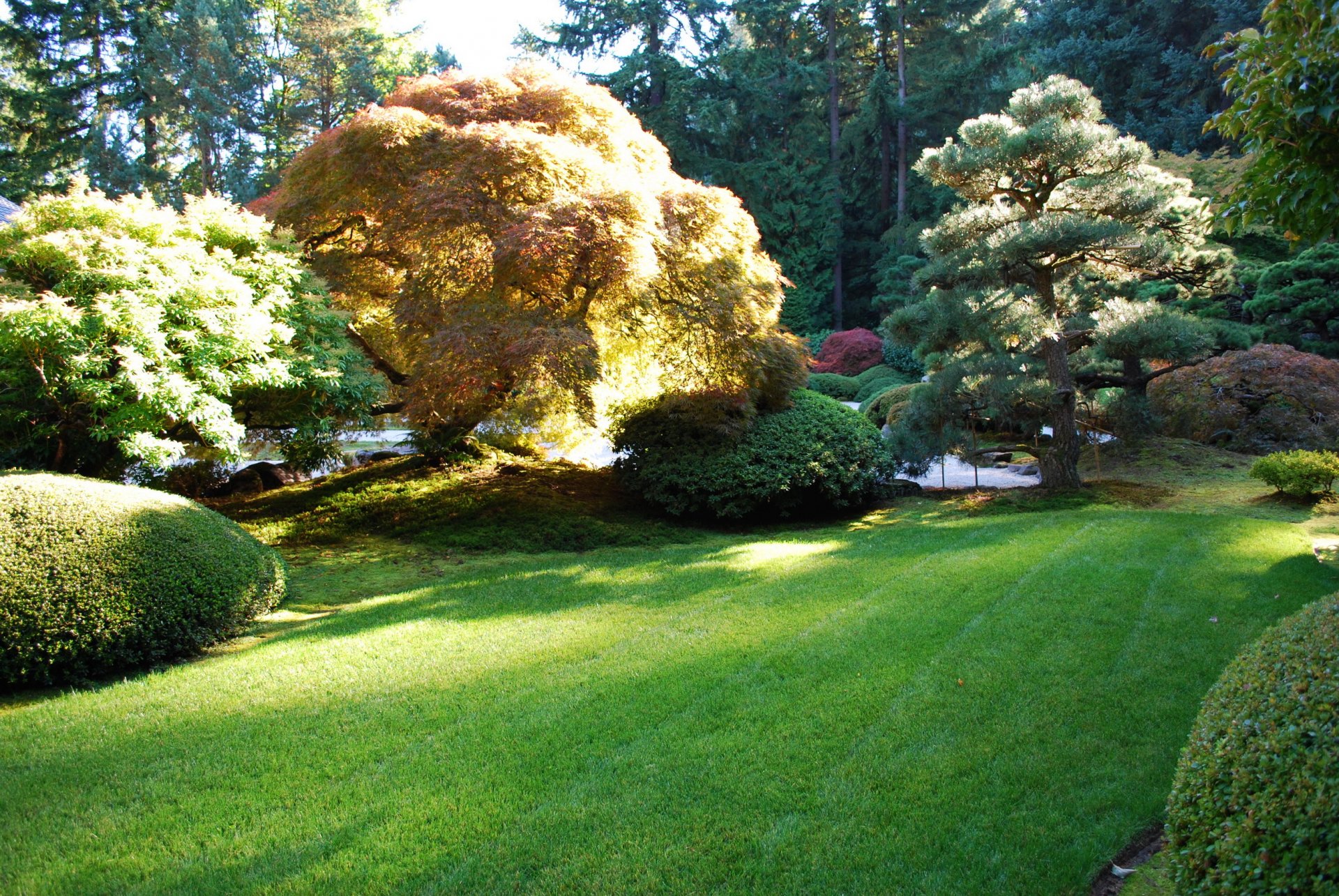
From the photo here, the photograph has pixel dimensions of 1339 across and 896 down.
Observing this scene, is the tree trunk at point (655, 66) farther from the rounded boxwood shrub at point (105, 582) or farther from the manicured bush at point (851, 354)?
→ the rounded boxwood shrub at point (105, 582)

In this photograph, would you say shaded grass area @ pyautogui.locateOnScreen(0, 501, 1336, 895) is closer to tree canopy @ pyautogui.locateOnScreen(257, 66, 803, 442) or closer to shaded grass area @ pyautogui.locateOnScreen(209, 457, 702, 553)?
shaded grass area @ pyautogui.locateOnScreen(209, 457, 702, 553)

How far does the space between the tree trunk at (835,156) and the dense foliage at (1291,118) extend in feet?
80.0

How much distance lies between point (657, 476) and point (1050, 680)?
5393 millimetres

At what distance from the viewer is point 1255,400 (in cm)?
1126

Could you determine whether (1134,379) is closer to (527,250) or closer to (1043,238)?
(1043,238)

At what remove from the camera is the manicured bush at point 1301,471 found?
8281 millimetres

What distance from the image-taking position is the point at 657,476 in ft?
29.0

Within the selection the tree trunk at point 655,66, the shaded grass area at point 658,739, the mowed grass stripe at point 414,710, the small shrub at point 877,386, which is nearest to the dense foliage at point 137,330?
the shaded grass area at point 658,739

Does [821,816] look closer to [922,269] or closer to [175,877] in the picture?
[175,877]

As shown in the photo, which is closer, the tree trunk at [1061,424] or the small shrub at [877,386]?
the tree trunk at [1061,424]

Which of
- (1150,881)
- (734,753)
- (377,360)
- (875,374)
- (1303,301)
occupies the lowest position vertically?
(1150,881)

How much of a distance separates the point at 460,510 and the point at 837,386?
43.7ft

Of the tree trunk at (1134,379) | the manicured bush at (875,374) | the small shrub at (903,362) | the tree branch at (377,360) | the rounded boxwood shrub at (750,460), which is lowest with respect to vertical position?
the rounded boxwood shrub at (750,460)

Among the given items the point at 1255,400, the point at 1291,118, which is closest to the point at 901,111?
the point at 1255,400
